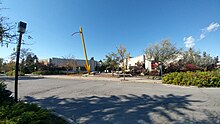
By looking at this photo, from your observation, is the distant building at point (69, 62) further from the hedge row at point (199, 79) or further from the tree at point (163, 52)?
the hedge row at point (199, 79)

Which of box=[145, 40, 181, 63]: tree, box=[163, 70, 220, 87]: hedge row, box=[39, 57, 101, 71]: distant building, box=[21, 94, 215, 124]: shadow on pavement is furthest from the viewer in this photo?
box=[39, 57, 101, 71]: distant building

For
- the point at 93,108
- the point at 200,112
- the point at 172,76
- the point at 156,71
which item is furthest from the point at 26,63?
the point at 200,112

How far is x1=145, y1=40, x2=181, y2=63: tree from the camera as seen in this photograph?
26703 mm

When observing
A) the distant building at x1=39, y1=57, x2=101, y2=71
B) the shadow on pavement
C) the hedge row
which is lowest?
the shadow on pavement

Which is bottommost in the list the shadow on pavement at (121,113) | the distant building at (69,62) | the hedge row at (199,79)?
the shadow on pavement at (121,113)

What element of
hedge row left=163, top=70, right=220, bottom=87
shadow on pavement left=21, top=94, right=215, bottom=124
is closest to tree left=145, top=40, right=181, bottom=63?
hedge row left=163, top=70, right=220, bottom=87

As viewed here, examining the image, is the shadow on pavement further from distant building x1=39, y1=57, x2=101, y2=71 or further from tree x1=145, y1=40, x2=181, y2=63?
distant building x1=39, y1=57, x2=101, y2=71

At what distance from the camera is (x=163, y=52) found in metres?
27.0

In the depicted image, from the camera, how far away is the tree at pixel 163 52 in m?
26.7

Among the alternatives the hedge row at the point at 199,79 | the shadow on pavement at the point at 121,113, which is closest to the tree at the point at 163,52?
the hedge row at the point at 199,79

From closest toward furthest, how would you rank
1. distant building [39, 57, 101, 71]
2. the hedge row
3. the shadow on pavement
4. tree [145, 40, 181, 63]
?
the shadow on pavement, the hedge row, tree [145, 40, 181, 63], distant building [39, 57, 101, 71]

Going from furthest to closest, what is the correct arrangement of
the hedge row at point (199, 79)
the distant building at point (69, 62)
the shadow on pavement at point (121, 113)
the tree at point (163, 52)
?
the distant building at point (69, 62)
the tree at point (163, 52)
the hedge row at point (199, 79)
the shadow on pavement at point (121, 113)

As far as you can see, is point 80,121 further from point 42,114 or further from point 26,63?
point 26,63

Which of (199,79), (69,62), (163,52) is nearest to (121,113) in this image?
(199,79)
